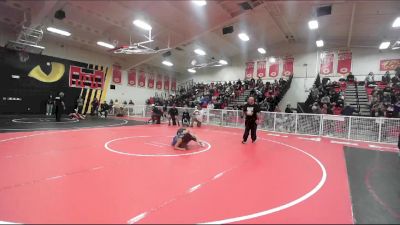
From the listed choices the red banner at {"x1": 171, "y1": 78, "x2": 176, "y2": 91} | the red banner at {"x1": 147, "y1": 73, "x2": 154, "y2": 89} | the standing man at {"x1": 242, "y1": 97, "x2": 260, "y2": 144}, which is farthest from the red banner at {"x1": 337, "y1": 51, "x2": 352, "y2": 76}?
the red banner at {"x1": 147, "y1": 73, "x2": 154, "y2": 89}

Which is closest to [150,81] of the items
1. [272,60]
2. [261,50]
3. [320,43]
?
[261,50]

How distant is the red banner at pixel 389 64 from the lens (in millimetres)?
16250

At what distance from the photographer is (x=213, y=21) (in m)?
12.5

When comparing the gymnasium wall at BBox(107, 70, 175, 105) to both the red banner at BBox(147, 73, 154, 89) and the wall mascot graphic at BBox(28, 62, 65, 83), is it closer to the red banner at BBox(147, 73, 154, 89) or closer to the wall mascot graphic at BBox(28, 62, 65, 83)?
the red banner at BBox(147, 73, 154, 89)

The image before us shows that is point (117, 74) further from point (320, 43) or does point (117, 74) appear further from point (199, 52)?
point (320, 43)

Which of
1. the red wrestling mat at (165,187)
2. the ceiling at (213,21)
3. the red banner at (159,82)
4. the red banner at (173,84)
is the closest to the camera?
the red wrestling mat at (165,187)

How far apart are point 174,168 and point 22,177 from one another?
7.45ft

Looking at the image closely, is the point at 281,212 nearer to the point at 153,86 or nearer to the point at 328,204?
the point at 328,204

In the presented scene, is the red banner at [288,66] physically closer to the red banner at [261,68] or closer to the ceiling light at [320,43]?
the red banner at [261,68]

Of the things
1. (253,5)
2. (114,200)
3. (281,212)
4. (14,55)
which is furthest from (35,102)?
(281,212)

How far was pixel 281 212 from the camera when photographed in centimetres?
249

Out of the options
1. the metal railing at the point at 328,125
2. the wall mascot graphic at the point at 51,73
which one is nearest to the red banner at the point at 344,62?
the metal railing at the point at 328,125

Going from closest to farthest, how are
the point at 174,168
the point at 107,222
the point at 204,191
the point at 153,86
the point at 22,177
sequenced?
the point at 107,222 < the point at 204,191 < the point at 22,177 < the point at 174,168 < the point at 153,86

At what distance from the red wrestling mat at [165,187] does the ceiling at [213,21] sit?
7488 mm
